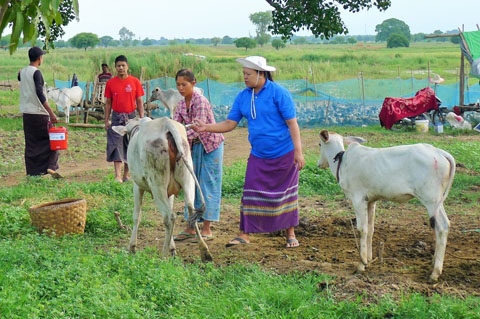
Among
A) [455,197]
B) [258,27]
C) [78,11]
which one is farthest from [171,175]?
[258,27]

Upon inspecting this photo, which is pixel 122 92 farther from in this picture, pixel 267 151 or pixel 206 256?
pixel 206 256

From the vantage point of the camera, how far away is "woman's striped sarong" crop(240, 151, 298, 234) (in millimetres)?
6062

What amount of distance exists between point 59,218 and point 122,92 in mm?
3100

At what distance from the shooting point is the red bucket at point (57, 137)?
30.4 ft

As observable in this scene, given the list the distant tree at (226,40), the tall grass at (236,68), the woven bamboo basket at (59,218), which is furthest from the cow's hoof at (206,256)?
the distant tree at (226,40)

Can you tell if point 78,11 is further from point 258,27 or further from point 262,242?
point 258,27

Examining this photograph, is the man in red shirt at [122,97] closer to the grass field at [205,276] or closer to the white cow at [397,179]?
the grass field at [205,276]

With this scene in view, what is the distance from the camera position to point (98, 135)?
15328 mm

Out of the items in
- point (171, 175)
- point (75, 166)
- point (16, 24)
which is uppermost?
point (16, 24)

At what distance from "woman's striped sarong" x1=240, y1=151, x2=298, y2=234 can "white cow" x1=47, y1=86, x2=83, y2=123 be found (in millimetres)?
12417

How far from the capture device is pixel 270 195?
6.08 metres

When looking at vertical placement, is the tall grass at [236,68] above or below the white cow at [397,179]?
above

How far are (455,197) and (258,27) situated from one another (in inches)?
4095

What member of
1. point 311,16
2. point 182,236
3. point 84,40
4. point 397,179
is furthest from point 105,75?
point 84,40
